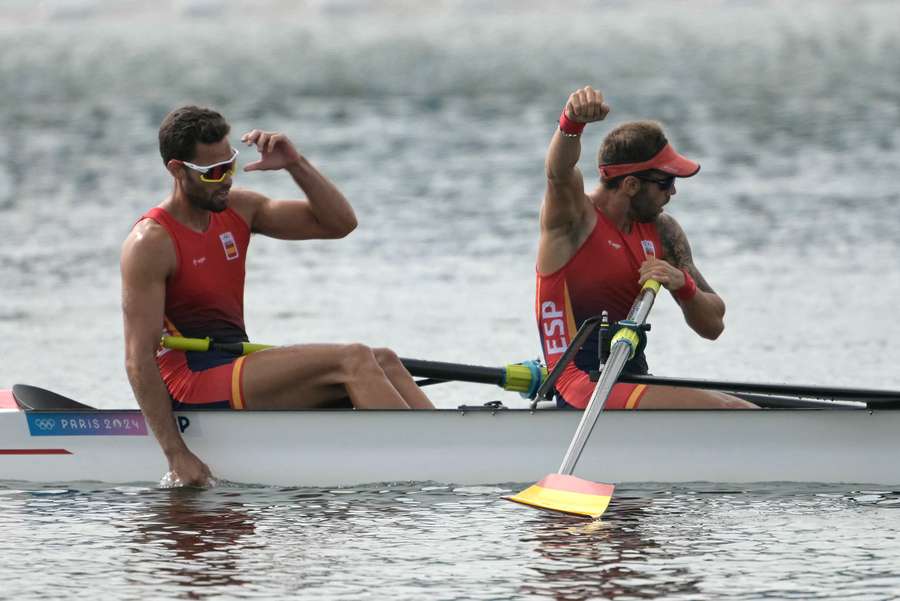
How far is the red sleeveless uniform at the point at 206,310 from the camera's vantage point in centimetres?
1152

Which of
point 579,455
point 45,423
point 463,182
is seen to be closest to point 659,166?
point 579,455

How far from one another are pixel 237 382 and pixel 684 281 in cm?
266

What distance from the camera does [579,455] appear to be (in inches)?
440

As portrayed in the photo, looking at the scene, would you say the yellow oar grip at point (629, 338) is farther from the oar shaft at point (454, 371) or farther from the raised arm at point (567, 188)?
the oar shaft at point (454, 371)

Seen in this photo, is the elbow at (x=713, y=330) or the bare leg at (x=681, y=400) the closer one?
the bare leg at (x=681, y=400)

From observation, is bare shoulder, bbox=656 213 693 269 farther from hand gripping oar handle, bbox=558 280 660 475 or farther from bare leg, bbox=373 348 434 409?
bare leg, bbox=373 348 434 409

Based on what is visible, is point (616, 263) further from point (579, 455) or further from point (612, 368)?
point (579, 455)

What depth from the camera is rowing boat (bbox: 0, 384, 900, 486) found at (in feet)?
37.6

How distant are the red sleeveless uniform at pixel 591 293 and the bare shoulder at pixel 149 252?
217 cm

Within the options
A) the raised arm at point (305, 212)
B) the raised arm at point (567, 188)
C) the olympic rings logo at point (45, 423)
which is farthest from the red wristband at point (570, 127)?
the olympic rings logo at point (45, 423)

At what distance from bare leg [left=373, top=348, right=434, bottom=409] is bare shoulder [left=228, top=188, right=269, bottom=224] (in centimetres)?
112

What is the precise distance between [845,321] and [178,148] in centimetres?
942

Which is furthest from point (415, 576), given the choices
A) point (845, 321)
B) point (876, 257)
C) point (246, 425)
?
point (876, 257)

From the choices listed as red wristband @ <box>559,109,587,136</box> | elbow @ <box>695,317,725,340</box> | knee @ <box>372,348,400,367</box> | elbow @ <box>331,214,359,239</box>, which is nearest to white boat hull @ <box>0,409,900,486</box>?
knee @ <box>372,348,400,367</box>
